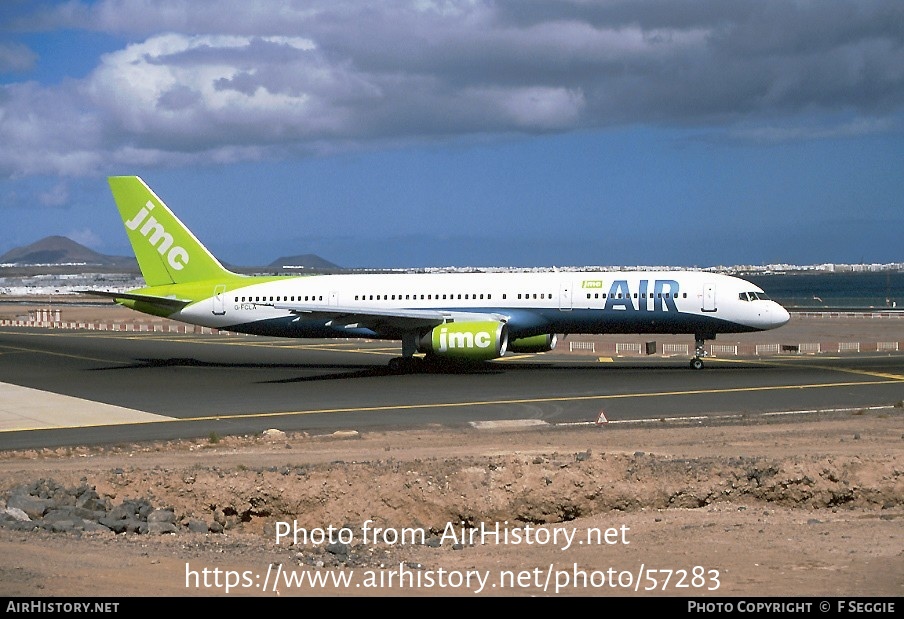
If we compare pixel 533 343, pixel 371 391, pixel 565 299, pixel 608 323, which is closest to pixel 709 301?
pixel 608 323

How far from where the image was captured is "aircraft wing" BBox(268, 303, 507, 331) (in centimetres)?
4444

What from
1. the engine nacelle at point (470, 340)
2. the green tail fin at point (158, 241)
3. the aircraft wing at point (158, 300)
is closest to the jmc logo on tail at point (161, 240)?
the green tail fin at point (158, 241)

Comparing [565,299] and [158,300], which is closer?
[565,299]

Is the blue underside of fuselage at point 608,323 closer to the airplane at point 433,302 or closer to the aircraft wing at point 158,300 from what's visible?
the airplane at point 433,302

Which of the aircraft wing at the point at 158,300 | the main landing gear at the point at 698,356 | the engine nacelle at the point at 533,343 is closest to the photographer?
the main landing gear at the point at 698,356

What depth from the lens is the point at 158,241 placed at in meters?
50.0

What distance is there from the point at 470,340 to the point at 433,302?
449 centimetres

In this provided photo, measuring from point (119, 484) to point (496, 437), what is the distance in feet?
32.8

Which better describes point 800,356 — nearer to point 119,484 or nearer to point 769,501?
point 769,501

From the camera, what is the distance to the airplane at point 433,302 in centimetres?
4388

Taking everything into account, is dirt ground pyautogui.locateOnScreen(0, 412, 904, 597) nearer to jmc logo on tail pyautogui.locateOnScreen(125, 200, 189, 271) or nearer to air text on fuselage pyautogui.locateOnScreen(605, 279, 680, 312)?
air text on fuselage pyautogui.locateOnScreen(605, 279, 680, 312)

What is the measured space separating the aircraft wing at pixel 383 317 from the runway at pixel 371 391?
7.07ft

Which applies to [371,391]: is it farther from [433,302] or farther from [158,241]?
[158,241]

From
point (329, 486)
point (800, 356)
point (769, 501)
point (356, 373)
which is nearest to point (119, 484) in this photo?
point (329, 486)
